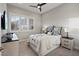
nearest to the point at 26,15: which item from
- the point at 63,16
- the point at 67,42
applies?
the point at 63,16

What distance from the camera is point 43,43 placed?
1.75m

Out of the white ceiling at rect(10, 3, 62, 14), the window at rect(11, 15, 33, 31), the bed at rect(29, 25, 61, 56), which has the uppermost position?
the white ceiling at rect(10, 3, 62, 14)

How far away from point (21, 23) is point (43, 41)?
0.57 m

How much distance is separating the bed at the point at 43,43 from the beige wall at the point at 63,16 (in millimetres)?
277

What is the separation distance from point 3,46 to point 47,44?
843 mm

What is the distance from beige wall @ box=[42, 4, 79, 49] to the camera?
1.70 meters

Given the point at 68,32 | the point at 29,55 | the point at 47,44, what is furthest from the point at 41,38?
the point at 68,32

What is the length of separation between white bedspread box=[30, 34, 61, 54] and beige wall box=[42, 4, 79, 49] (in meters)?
0.28

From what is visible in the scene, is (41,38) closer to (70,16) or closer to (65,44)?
(65,44)

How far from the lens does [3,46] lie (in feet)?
5.29

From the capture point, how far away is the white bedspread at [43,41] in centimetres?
175

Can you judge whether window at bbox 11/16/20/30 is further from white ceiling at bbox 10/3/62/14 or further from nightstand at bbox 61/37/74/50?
nightstand at bbox 61/37/74/50

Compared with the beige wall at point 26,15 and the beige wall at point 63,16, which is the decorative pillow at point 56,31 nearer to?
the beige wall at point 63,16

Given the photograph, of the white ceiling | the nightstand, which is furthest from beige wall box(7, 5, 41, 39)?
the nightstand
